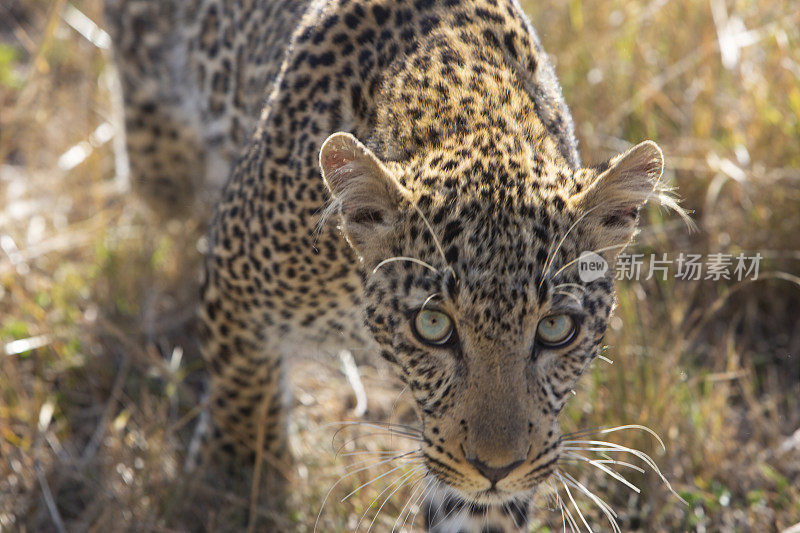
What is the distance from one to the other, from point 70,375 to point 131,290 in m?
0.72

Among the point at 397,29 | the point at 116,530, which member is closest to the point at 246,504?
the point at 116,530

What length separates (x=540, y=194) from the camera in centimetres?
328

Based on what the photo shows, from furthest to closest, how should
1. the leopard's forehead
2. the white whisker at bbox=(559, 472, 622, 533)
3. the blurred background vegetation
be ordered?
1. the blurred background vegetation
2. the white whisker at bbox=(559, 472, 622, 533)
3. the leopard's forehead

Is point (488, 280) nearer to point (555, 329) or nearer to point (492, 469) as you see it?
point (555, 329)

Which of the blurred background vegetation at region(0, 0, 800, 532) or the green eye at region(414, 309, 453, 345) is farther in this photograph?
the blurred background vegetation at region(0, 0, 800, 532)

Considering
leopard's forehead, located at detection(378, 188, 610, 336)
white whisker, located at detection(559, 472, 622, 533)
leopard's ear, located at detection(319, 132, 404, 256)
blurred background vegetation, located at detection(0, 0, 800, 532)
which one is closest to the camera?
leopard's forehead, located at detection(378, 188, 610, 336)

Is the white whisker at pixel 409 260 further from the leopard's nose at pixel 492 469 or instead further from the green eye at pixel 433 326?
the leopard's nose at pixel 492 469

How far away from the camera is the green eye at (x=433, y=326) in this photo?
327 centimetres

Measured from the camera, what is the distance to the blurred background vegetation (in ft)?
15.7

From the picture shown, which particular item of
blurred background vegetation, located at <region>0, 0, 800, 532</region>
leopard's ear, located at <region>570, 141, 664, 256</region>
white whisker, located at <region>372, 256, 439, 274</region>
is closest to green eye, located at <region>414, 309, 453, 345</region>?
white whisker, located at <region>372, 256, 439, 274</region>

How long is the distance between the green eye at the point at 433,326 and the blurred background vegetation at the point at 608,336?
0.97 m

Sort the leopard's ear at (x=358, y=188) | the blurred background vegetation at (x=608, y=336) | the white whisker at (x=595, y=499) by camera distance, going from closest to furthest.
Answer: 1. the leopard's ear at (x=358, y=188)
2. the white whisker at (x=595, y=499)
3. the blurred background vegetation at (x=608, y=336)

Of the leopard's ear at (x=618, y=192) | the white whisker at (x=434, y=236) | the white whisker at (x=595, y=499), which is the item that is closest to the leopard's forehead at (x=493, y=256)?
the white whisker at (x=434, y=236)

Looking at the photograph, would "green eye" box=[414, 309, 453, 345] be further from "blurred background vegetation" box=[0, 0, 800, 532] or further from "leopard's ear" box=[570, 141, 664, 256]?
"blurred background vegetation" box=[0, 0, 800, 532]
